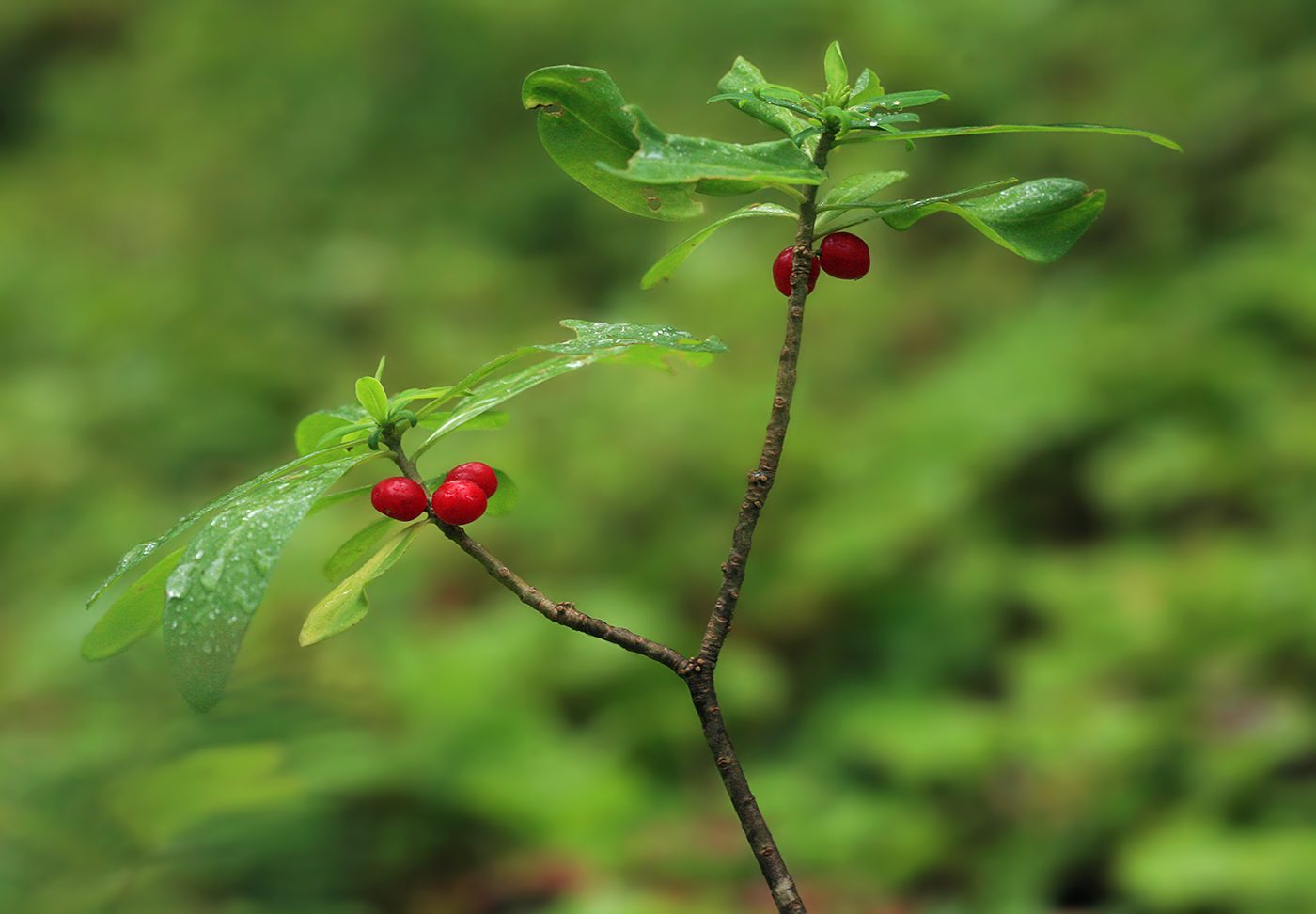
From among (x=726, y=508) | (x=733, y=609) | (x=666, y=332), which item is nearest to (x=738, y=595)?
(x=733, y=609)

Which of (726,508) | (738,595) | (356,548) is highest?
(726,508)

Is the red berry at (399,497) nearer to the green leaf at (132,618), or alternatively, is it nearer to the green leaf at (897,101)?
the green leaf at (132,618)

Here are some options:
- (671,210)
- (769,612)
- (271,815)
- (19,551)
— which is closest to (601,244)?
(769,612)

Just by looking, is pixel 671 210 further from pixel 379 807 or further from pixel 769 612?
pixel 769 612

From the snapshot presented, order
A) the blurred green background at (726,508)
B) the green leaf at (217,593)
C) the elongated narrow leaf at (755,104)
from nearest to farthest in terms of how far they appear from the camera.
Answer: the green leaf at (217,593) < the elongated narrow leaf at (755,104) < the blurred green background at (726,508)

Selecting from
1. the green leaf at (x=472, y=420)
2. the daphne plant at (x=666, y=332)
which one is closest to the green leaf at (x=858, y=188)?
the daphne plant at (x=666, y=332)

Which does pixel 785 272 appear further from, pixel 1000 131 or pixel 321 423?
pixel 321 423
